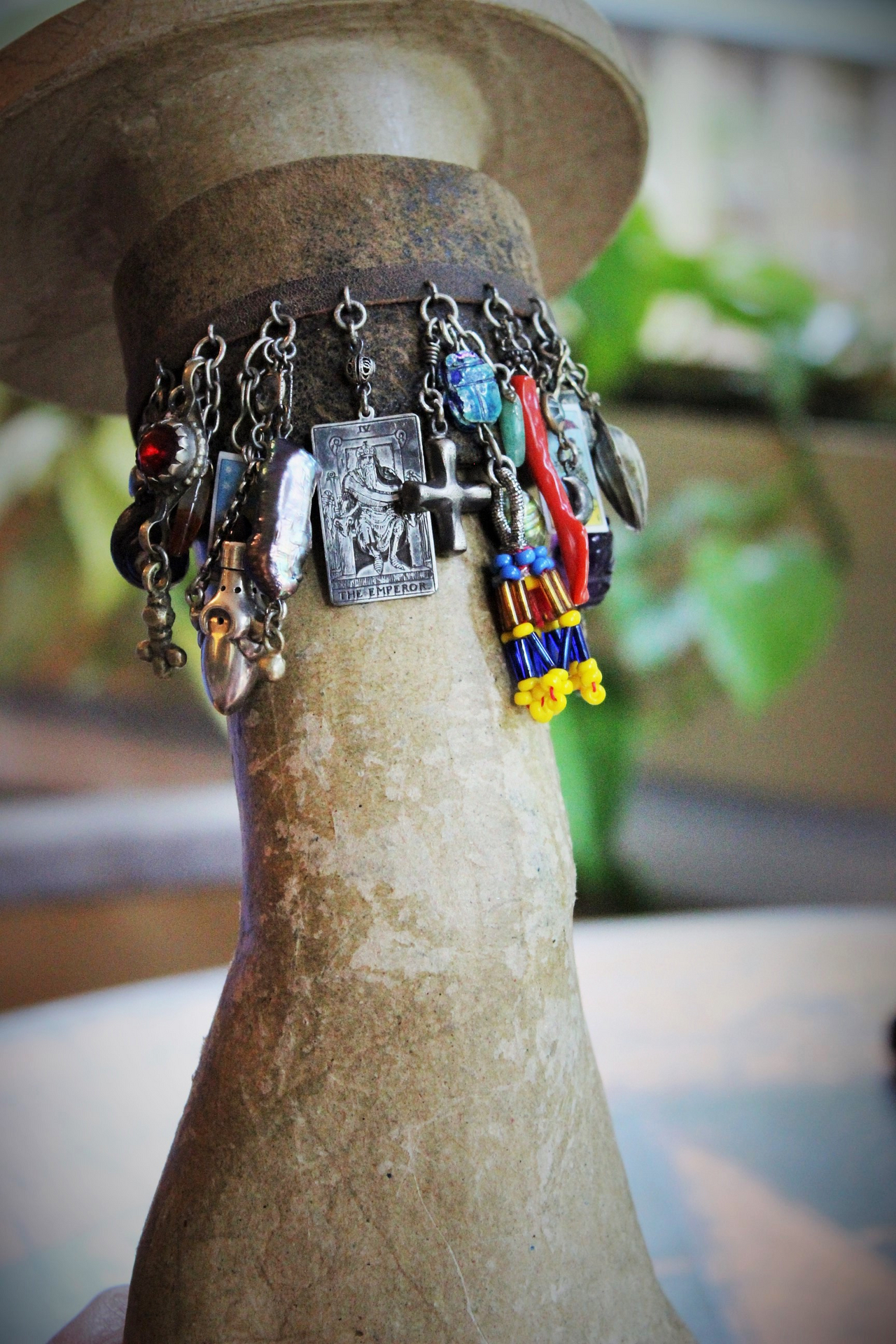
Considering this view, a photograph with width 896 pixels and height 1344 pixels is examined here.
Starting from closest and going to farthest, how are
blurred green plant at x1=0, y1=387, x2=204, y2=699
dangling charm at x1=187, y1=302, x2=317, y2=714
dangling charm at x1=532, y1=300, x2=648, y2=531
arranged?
dangling charm at x1=187, y1=302, x2=317, y2=714 < dangling charm at x1=532, y1=300, x2=648, y2=531 < blurred green plant at x1=0, y1=387, x2=204, y2=699


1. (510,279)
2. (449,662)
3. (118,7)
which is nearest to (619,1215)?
(449,662)

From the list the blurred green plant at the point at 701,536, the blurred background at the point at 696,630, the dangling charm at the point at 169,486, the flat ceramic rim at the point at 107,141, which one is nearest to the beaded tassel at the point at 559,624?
the dangling charm at the point at 169,486

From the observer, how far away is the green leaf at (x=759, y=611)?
254cm

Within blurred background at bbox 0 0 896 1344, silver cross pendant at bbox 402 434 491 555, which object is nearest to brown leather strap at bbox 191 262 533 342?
silver cross pendant at bbox 402 434 491 555

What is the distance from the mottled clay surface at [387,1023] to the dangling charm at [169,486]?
2.6 inches

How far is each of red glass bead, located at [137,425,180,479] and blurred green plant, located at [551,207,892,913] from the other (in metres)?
1.71

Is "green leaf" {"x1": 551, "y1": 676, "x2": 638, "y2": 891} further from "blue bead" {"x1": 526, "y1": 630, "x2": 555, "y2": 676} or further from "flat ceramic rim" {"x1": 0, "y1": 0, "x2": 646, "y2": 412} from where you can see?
"blue bead" {"x1": 526, "y1": 630, "x2": 555, "y2": 676}

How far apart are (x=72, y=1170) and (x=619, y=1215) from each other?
725 millimetres

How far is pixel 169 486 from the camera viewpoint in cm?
80

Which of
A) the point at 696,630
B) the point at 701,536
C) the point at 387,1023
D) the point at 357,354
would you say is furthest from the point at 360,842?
the point at 701,536

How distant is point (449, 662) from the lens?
82cm

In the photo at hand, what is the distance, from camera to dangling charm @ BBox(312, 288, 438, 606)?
2.65ft

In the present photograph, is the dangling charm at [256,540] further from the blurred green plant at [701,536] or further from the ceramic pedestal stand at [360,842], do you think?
the blurred green plant at [701,536]

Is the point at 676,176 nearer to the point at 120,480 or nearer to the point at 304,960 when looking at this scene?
the point at 120,480
